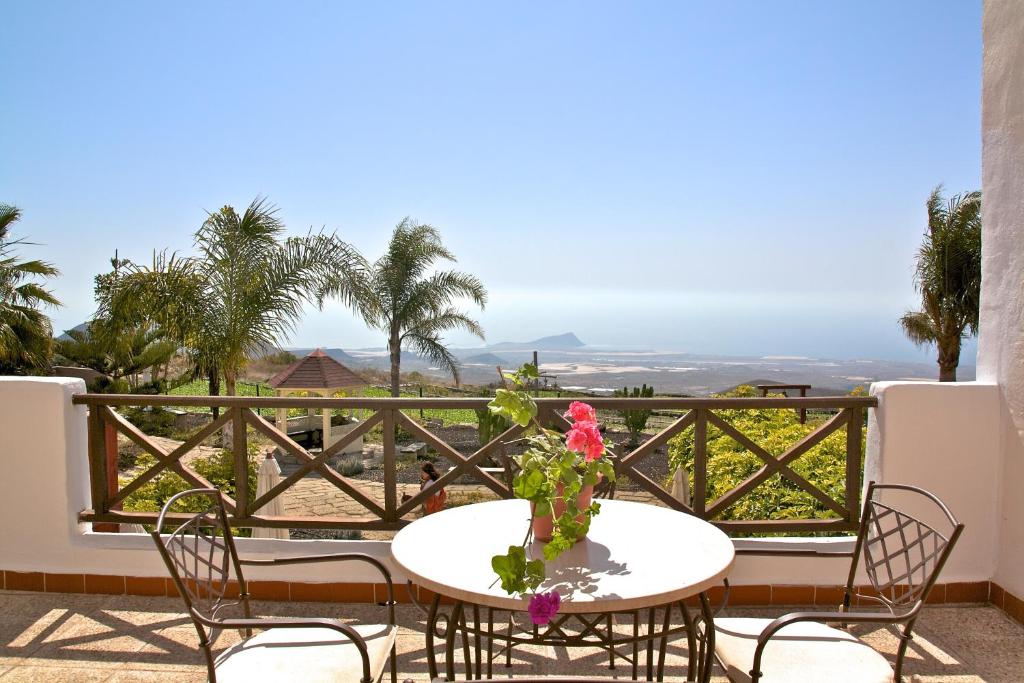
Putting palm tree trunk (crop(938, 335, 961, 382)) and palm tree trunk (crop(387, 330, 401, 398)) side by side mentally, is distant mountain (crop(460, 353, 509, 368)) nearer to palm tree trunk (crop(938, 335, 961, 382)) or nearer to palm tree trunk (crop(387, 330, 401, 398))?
palm tree trunk (crop(387, 330, 401, 398))

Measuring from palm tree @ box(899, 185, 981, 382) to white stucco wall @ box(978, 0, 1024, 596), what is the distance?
Answer: 795 inches

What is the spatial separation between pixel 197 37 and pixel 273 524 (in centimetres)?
1556

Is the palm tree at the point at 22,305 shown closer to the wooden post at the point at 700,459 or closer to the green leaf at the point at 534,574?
the wooden post at the point at 700,459

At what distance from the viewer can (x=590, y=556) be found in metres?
1.78

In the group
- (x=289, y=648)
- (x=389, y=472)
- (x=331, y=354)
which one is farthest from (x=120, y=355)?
(x=289, y=648)

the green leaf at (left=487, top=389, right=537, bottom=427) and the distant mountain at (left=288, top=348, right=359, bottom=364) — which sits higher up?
the green leaf at (left=487, top=389, right=537, bottom=427)

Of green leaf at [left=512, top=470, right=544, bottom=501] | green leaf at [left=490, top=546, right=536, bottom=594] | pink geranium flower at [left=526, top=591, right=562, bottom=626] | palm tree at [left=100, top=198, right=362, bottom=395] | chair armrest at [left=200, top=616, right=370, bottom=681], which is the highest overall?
palm tree at [left=100, top=198, right=362, bottom=395]

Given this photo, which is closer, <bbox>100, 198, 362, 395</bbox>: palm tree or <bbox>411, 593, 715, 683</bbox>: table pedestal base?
<bbox>411, 593, 715, 683</bbox>: table pedestal base

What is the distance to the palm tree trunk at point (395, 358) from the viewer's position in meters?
20.3

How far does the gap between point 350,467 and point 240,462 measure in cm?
1234

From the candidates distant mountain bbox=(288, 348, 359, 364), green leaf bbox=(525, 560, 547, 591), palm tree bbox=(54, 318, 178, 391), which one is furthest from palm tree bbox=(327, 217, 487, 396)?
green leaf bbox=(525, 560, 547, 591)

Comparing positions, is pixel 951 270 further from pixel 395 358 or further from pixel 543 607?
pixel 543 607

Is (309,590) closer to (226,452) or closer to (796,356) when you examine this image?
(226,452)

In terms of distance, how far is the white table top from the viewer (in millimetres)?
1535
